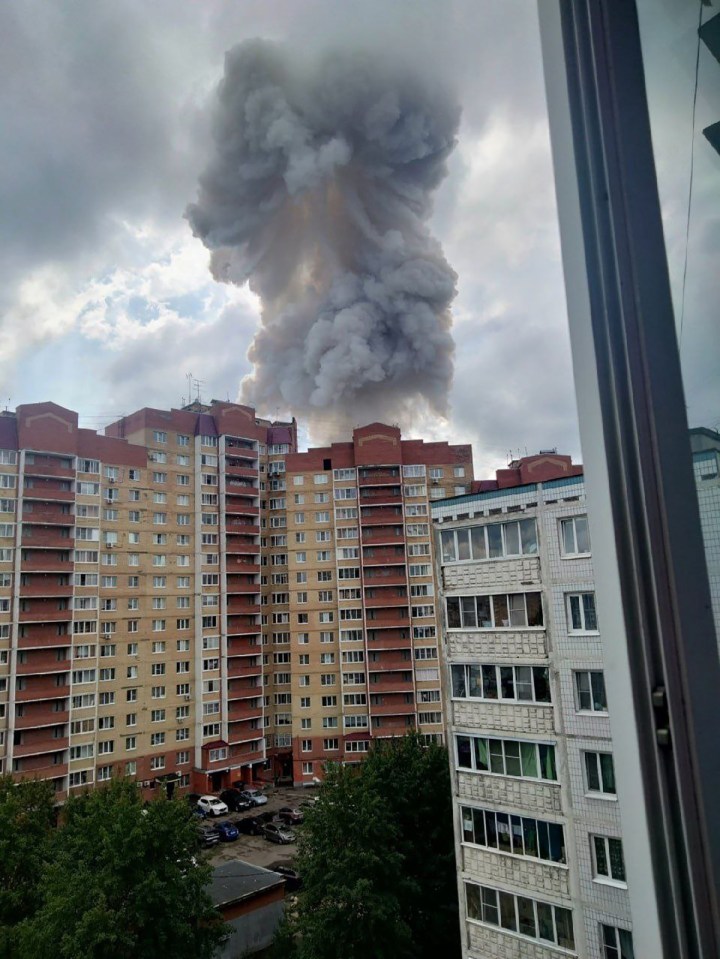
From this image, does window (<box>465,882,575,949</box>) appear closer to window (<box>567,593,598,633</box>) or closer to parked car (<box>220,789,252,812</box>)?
window (<box>567,593,598,633</box>)

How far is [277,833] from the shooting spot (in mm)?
12164

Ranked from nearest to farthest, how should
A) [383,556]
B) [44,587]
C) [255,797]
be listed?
1. [44,587]
2. [255,797]
3. [383,556]

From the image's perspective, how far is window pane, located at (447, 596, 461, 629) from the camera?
4797mm

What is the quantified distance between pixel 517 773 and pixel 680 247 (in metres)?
4.41

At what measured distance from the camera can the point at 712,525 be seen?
21.6 inches

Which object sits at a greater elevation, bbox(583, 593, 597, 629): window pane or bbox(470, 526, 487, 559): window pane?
bbox(470, 526, 487, 559): window pane

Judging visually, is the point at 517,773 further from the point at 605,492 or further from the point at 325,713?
the point at 325,713

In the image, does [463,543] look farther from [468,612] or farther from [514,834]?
[514,834]

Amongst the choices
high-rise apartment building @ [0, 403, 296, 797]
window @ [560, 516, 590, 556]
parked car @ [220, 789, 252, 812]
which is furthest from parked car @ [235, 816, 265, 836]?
window @ [560, 516, 590, 556]

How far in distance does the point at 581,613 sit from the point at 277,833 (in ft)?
34.2

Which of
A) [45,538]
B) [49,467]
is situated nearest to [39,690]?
[45,538]

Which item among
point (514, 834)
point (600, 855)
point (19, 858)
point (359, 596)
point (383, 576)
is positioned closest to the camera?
point (600, 855)

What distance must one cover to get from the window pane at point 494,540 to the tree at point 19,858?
4898 mm

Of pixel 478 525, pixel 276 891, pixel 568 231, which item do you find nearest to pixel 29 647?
pixel 276 891
